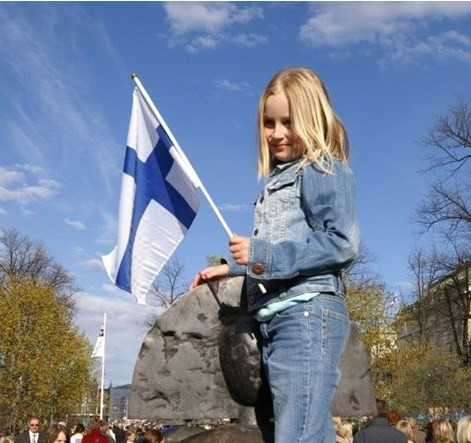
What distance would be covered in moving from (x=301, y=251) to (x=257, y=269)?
0.15 metres

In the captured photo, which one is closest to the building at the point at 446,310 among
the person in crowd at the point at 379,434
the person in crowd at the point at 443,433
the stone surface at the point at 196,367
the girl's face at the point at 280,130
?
the person in crowd at the point at 443,433

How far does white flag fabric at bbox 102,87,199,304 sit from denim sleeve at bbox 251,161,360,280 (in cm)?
144

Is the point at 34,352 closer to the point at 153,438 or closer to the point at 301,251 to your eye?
the point at 153,438

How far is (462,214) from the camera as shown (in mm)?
29250

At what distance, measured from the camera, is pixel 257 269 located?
238cm

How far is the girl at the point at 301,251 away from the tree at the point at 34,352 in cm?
3619

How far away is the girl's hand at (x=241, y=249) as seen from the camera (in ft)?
8.00

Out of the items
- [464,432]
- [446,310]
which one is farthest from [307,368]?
[446,310]

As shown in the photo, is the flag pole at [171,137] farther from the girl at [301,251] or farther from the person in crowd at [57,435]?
the person in crowd at [57,435]

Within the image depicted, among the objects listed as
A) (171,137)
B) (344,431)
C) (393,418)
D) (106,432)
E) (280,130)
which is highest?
(171,137)

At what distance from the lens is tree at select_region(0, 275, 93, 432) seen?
3756 cm

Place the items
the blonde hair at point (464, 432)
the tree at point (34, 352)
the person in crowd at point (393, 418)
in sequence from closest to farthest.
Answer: the blonde hair at point (464, 432) < the person in crowd at point (393, 418) < the tree at point (34, 352)

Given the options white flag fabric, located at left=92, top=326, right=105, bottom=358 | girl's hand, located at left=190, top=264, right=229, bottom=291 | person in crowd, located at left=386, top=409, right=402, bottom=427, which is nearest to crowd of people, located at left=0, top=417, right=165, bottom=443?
person in crowd, located at left=386, top=409, right=402, bottom=427

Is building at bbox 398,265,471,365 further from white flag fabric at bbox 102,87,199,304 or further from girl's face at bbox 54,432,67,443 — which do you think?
white flag fabric at bbox 102,87,199,304
